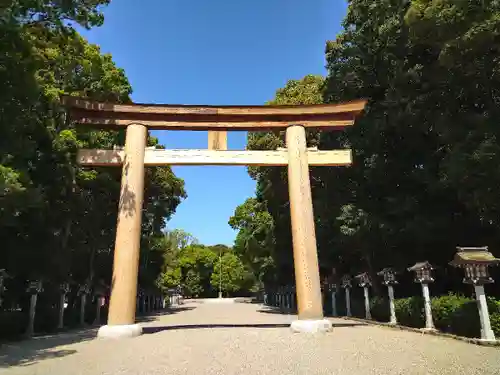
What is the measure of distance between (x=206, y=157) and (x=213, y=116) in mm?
1380

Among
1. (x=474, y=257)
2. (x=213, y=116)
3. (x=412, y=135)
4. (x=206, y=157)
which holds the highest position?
(x=213, y=116)

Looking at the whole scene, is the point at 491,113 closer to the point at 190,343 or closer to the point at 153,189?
the point at 190,343

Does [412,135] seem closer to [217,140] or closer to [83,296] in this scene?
[217,140]

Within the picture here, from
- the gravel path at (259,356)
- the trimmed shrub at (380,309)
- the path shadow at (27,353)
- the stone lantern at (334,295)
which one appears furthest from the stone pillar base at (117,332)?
the stone lantern at (334,295)

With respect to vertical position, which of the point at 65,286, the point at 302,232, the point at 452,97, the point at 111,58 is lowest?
the point at 65,286

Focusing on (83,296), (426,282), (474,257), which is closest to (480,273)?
(474,257)

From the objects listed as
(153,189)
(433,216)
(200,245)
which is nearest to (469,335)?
→ (433,216)

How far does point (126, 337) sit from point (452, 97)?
10.9 m

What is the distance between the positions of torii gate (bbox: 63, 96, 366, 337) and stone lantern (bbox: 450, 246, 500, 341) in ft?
12.7

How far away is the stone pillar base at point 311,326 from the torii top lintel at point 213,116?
6.10 metres

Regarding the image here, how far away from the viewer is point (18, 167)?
1020cm

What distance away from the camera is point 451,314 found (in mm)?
10023

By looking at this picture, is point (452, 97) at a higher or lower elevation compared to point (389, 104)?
lower

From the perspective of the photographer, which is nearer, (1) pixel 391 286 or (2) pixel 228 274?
(1) pixel 391 286
